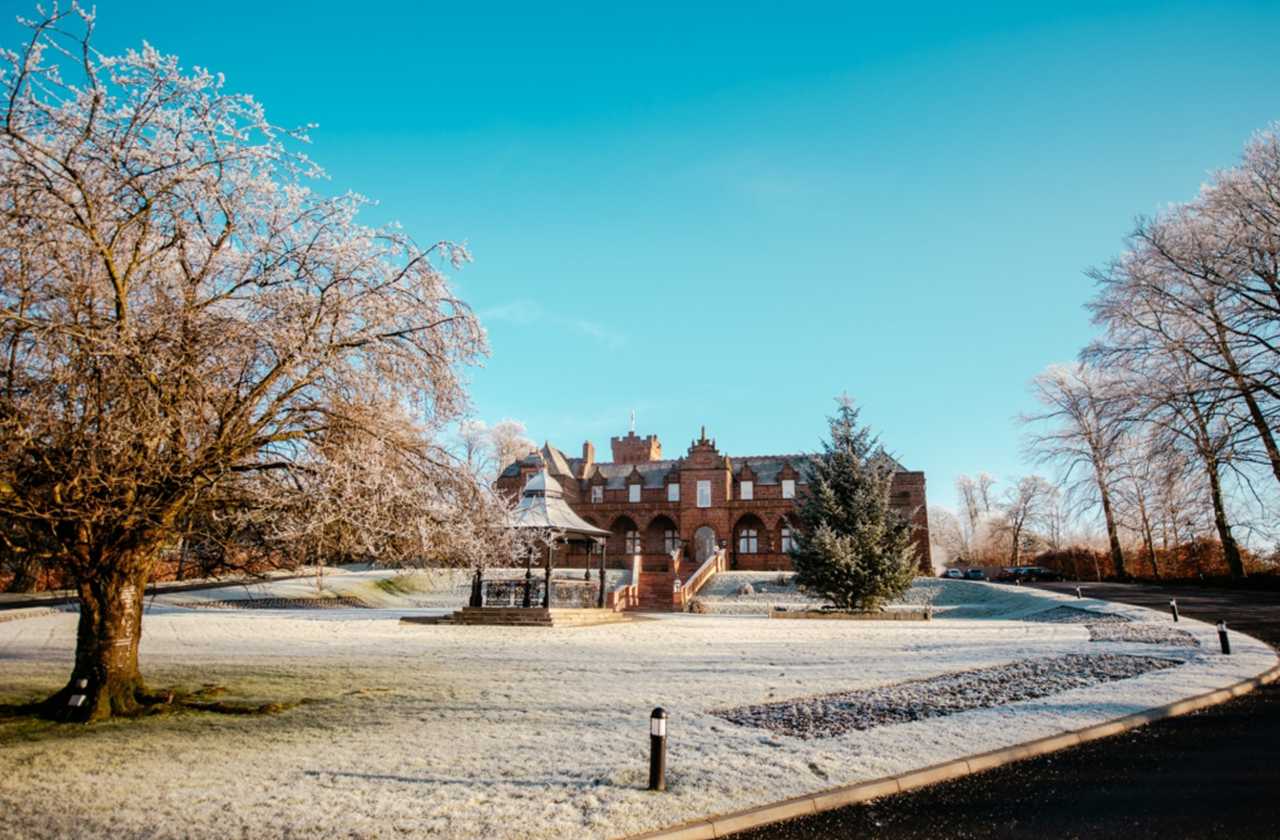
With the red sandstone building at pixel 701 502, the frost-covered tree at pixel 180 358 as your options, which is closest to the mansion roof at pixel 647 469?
the red sandstone building at pixel 701 502

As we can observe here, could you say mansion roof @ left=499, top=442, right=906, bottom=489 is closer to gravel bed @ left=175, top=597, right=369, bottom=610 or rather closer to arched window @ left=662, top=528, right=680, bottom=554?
arched window @ left=662, top=528, right=680, bottom=554

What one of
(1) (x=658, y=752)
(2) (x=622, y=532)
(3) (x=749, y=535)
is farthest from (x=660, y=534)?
(1) (x=658, y=752)

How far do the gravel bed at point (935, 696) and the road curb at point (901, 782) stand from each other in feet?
4.44

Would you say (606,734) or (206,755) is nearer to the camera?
(206,755)

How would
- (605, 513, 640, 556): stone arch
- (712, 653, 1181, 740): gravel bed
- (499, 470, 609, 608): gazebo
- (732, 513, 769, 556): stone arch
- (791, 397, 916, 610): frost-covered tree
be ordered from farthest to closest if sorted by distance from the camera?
1. (605, 513, 640, 556): stone arch
2. (732, 513, 769, 556): stone arch
3. (791, 397, 916, 610): frost-covered tree
4. (499, 470, 609, 608): gazebo
5. (712, 653, 1181, 740): gravel bed

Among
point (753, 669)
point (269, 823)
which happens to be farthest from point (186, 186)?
point (753, 669)

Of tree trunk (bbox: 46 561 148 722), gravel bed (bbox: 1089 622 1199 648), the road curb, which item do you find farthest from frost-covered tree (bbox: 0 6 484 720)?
gravel bed (bbox: 1089 622 1199 648)

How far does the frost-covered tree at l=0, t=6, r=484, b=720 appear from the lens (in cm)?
668

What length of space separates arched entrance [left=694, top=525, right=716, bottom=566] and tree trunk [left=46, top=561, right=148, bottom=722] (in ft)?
139

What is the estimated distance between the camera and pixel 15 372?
7070 millimetres

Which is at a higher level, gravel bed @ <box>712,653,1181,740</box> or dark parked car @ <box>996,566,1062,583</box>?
dark parked car @ <box>996,566,1062,583</box>

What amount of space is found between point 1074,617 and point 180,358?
23.9m

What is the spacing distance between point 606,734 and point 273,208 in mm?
7313

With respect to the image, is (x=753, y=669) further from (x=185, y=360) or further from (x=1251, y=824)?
(x=185, y=360)
